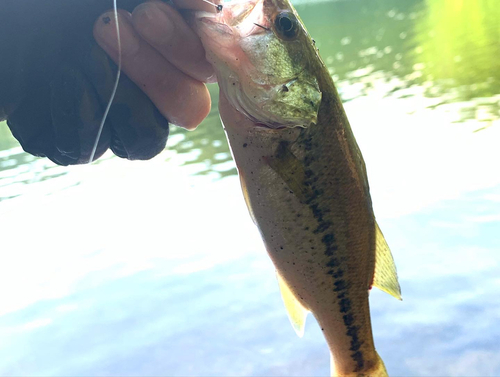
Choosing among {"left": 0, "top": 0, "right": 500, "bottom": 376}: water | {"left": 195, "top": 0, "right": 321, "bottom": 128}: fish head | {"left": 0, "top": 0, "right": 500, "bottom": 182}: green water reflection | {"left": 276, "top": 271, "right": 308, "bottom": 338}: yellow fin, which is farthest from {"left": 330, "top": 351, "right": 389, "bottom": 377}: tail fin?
{"left": 0, "top": 0, "right": 500, "bottom": 182}: green water reflection

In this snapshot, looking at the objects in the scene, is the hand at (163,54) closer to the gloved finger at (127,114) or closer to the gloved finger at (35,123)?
the gloved finger at (127,114)

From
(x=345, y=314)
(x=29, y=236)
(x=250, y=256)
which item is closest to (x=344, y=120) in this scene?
(x=345, y=314)

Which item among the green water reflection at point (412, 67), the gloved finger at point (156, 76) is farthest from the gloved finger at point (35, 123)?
the green water reflection at point (412, 67)

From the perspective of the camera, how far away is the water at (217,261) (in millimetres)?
7789

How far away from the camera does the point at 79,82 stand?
8.49ft

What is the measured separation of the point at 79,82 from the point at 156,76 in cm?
40

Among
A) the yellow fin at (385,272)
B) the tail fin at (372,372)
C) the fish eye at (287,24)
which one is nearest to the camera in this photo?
the fish eye at (287,24)

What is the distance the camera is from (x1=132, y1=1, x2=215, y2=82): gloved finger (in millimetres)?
2466

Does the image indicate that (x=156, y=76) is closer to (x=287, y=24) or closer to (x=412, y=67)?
(x=287, y=24)

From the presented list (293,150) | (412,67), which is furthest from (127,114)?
(412,67)

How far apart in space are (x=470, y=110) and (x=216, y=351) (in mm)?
12455

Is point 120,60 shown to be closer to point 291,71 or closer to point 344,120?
point 291,71

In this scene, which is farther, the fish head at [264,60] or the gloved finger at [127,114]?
the gloved finger at [127,114]

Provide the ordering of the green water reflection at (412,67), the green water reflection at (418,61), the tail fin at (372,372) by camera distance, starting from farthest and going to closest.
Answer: the green water reflection at (418,61)
the green water reflection at (412,67)
the tail fin at (372,372)
